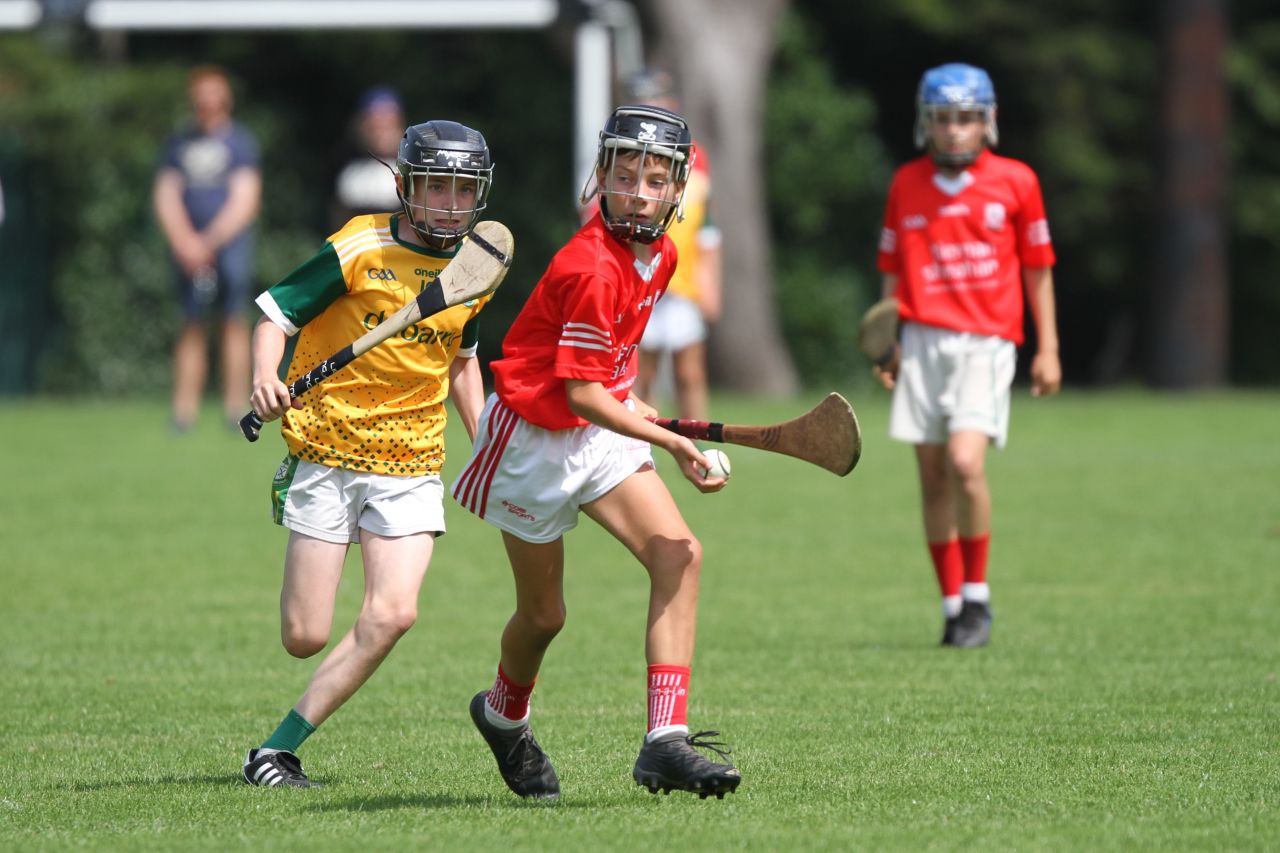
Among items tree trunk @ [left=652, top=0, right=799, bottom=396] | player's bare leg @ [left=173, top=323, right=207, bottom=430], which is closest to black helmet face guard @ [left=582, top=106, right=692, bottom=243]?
player's bare leg @ [left=173, top=323, right=207, bottom=430]

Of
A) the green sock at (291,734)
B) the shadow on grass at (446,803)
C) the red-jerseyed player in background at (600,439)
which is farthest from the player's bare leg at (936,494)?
the green sock at (291,734)

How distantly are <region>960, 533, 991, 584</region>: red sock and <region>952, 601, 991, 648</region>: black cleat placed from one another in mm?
114

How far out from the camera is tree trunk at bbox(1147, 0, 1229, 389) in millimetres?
22219

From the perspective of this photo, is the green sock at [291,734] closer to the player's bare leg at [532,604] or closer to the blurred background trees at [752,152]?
the player's bare leg at [532,604]

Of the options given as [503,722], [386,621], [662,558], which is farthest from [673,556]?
[386,621]

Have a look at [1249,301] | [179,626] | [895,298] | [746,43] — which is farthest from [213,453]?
[1249,301]

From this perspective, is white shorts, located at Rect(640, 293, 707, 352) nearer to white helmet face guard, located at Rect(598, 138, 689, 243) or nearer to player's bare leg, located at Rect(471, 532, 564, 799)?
player's bare leg, located at Rect(471, 532, 564, 799)

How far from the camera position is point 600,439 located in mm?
5074

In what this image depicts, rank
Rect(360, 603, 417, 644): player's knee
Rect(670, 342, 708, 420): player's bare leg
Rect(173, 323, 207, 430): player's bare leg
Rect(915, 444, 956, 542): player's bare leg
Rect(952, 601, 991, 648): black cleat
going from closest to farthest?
Rect(360, 603, 417, 644): player's knee < Rect(952, 601, 991, 648): black cleat < Rect(915, 444, 956, 542): player's bare leg < Rect(670, 342, 708, 420): player's bare leg < Rect(173, 323, 207, 430): player's bare leg

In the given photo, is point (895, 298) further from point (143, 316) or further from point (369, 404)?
point (143, 316)

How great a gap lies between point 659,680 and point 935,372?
10.4 ft

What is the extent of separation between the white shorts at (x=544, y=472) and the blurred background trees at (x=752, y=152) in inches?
601

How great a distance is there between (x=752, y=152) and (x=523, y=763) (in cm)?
1699

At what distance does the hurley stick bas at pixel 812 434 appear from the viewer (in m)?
4.92
